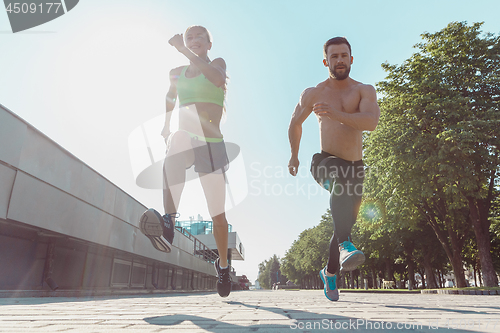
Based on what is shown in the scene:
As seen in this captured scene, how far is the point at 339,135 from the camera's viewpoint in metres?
3.81

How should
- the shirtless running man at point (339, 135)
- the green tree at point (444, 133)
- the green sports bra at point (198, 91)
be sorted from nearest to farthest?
the shirtless running man at point (339, 135) < the green sports bra at point (198, 91) < the green tree at point (444, 133)

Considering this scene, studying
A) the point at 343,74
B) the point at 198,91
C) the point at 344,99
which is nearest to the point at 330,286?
the point at 344,99

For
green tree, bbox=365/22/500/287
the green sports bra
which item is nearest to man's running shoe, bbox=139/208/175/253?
the green sports bra

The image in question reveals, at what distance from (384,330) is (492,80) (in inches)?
777

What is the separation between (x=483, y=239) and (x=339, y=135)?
17709 millimetres

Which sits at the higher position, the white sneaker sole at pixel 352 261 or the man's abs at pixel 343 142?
the man's abs at pixel 343 142

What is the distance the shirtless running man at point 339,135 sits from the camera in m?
3.43

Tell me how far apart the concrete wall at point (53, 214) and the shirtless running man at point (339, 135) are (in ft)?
20.4

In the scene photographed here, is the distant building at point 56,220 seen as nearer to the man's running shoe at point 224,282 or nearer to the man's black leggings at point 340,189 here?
the man's running shoe at point 224,282

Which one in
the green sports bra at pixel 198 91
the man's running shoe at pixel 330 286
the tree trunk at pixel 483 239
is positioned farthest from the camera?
the tree trunk at pixel 483 239

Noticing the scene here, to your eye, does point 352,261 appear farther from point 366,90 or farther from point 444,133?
point 444,133

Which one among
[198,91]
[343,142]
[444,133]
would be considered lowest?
[343,142]

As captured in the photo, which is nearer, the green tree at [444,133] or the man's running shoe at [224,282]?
the man's running shoe at [224,282]

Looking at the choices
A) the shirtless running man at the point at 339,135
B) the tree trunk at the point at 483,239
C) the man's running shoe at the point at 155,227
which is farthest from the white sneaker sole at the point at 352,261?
the tree trunk at the point at 483,239
